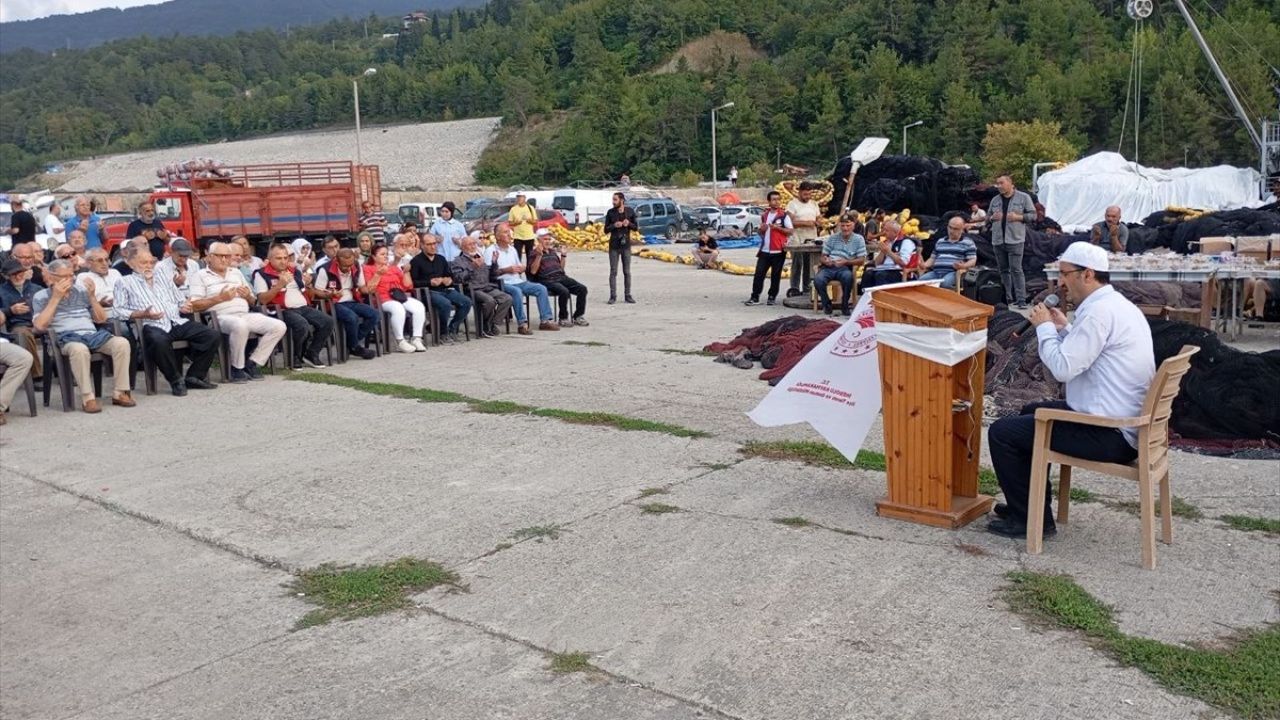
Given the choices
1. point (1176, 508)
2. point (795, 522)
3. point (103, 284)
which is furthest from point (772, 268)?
point (795, 522)

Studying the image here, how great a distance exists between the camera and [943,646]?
4.57 meters

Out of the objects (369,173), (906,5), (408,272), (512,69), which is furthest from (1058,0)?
(408,272)

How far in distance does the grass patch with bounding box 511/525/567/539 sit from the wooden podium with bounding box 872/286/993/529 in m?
1.78

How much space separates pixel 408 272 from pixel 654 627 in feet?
31.4

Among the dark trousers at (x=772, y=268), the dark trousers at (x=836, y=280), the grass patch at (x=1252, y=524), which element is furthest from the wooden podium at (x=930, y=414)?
the dark trousers at (x=772, y=268)

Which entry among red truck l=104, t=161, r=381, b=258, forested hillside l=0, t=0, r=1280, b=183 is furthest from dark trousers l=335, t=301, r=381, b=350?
forested hillside l=0, t=0, r=1280, b=183

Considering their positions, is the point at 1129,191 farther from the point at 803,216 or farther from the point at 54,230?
the point at 54,230

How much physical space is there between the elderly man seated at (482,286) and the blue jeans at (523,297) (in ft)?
0.48

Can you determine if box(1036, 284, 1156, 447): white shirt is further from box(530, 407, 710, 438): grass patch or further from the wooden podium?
box(530, 407, 710, 438): grass patch

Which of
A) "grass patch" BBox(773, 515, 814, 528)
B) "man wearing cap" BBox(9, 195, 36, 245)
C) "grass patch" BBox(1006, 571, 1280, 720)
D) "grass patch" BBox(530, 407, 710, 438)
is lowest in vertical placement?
"grass patch" BBox(530, 407, 710, 438)

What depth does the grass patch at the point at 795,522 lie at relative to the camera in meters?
6.20

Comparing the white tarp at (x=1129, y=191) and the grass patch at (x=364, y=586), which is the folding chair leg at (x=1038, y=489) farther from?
the white tarp at (x=1129, y=191)

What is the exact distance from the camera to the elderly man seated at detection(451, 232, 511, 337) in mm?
14289

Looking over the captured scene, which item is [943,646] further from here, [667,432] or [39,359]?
[39,359]
